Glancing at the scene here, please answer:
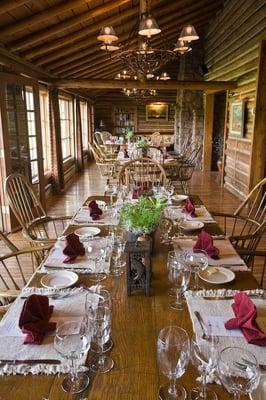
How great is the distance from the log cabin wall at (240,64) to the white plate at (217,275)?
15.4ft

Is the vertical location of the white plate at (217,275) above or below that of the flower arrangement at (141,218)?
below

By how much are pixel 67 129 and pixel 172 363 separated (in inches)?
367

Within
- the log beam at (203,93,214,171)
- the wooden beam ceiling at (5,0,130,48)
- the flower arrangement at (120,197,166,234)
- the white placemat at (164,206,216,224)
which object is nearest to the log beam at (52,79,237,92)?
the wooden beam ceiling at (5,0,130,48)

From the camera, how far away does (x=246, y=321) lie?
1242 mm

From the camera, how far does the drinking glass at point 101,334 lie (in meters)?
1.08

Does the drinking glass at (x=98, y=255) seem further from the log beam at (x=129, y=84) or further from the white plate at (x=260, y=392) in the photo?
the log beam at (x=129, y=84)

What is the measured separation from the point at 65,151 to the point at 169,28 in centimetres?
416

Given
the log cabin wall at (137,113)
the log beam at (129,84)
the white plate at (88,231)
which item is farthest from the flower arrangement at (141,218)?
the log cabin wall at (137,113)

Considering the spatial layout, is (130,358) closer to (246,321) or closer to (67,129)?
(246,321)

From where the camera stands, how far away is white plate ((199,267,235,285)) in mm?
1610

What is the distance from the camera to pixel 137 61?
4148 millimetres

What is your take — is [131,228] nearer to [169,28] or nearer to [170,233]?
[170,233]

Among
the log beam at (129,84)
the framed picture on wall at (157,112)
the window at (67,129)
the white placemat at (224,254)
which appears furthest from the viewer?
the framed picture on wall at (157,112)

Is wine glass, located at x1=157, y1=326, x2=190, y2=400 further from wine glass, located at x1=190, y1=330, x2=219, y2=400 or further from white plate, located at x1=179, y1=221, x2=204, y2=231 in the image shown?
white plate, located at x1=179, y1=221, x2=204, y2=231
